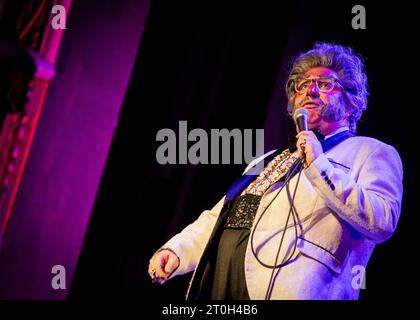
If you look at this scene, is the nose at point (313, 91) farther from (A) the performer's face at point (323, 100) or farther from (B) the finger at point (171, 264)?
(B) the finger at point (171, 264)

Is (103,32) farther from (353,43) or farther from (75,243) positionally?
(353,43)

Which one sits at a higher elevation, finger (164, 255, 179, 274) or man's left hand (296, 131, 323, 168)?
man's left hand (296, 131, 323, 168)

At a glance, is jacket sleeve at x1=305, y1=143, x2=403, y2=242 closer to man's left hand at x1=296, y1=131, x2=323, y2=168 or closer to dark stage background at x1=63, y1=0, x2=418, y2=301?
man's left hand at x1=296, y1=131, x2=323, y2=168

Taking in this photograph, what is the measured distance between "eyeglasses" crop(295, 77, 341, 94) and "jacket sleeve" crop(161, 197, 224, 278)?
2.39 feet

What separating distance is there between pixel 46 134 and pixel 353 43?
2.17 m

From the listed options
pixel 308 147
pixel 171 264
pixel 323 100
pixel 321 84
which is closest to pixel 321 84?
pixel 321 84

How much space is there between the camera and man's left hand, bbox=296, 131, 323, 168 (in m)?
1.73

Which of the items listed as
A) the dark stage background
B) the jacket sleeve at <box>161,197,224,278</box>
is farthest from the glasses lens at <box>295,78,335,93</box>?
the dark stage background

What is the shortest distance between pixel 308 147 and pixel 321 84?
704mm

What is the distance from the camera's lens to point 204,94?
3252 mm

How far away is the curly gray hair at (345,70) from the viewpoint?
236 cm

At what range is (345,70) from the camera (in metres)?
2.37

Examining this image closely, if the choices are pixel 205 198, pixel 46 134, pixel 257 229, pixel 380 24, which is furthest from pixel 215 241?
pixel 380 24

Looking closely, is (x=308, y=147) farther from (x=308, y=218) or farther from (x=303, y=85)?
(x=303, y=85)
